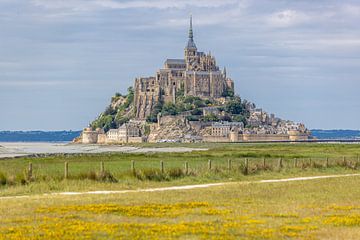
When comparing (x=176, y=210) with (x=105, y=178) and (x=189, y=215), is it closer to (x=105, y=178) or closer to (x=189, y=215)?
(x=189, y=215)

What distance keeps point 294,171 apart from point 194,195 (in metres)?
17.4

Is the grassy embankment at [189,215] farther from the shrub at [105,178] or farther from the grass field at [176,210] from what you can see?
the shrub at [105,178]

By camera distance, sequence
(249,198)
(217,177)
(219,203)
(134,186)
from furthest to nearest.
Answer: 1. (217,177)
2. (134,186)
3. (249,198)
4. (219,203)

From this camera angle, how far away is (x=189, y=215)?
23359mm

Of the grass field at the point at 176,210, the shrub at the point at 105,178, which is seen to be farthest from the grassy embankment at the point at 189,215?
the shrub at the point at 105,178

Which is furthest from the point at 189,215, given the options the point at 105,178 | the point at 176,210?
the point at 105,178

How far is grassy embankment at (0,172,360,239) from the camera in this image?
19703 mm

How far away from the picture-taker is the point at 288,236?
64.1 ft

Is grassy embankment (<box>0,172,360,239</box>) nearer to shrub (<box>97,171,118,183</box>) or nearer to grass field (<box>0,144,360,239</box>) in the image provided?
grass field (<box>0,144,360,239</box>)

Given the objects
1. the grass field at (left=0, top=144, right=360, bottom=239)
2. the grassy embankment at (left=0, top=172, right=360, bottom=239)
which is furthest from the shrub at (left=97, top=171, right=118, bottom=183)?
the grassy embankment at (left=0, top=172, right=360, bottom=239)

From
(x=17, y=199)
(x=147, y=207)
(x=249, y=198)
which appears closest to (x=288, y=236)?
(x=147, y=207)

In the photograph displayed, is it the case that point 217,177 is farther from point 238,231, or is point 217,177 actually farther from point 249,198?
point 238,231

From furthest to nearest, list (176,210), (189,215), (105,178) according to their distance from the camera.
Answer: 1. (105,178)
2. (176,210)
3. (189,215)

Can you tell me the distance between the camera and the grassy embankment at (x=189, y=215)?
64.6 feet
